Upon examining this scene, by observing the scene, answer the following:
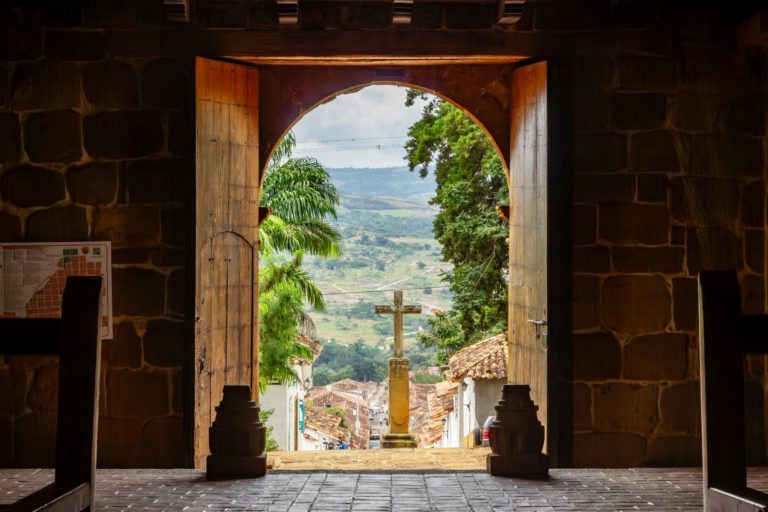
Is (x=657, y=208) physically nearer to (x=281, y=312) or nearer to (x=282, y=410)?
(x=281, y=312)

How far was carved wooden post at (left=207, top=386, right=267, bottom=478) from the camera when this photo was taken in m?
4.61

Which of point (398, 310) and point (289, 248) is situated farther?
point (289, 248)

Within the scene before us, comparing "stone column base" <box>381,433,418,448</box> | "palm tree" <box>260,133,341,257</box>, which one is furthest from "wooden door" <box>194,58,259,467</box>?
"palm tree" <box>260,133,341,257</box>

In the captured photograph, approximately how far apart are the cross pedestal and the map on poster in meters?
6.49

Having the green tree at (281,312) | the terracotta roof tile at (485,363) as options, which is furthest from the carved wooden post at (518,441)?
the green tree at (281,312)

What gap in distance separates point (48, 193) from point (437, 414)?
650 inches

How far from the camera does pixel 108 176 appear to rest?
5.26 meters

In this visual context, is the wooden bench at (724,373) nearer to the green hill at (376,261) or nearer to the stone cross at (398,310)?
the stone cross at (398,310)

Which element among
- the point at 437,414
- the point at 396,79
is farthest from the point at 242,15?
the point at 437,414

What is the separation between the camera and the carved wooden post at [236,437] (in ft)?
15.1

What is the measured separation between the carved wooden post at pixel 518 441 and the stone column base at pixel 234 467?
4.14 feet

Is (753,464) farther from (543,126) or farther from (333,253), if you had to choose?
(333,253)

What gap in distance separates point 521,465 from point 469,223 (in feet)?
32.9

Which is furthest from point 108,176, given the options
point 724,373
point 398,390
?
point 398,390
